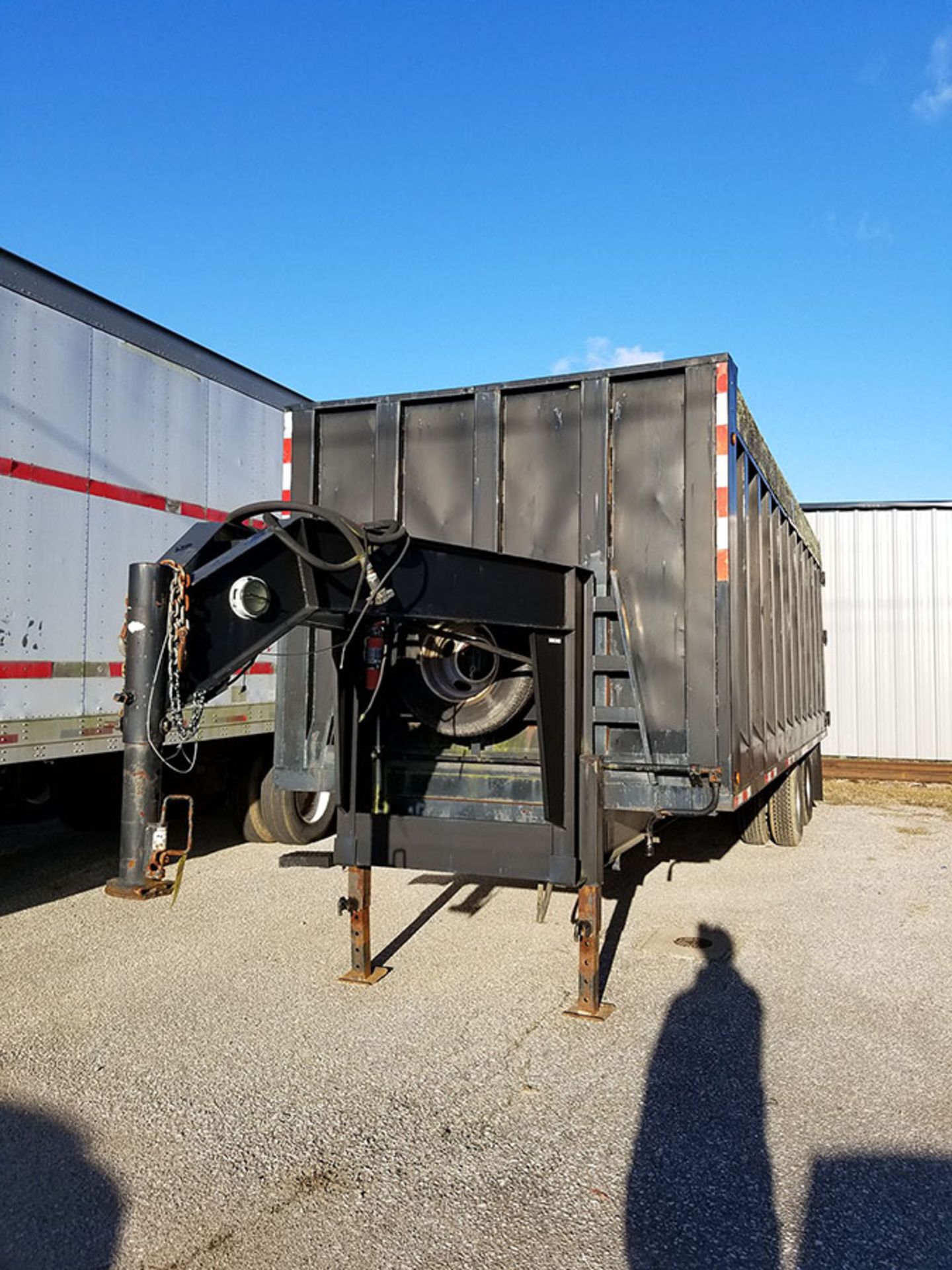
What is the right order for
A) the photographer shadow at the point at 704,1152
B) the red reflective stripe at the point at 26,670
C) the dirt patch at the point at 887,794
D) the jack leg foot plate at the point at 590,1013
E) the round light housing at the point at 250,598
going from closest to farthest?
1. the photographer shadow at the point at 704,1152
2. the round light housing at the point at 250,598
3. the jack leg foot plate at the point at 590,1013
4. the red reflective stripe at the point at 26,670
5. the dirt patch at the point at 887,794

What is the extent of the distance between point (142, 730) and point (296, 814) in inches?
261

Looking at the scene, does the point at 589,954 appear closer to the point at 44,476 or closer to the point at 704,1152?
the point at 704,1152

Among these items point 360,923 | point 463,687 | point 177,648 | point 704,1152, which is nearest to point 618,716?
point 463,687

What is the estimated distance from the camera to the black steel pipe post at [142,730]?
9.37ft

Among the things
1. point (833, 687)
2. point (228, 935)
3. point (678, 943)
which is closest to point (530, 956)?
point (678, 943)

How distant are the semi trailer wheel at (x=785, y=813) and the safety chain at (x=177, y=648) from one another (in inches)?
294

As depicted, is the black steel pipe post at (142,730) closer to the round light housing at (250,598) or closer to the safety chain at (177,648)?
the safety chain at (177,648)

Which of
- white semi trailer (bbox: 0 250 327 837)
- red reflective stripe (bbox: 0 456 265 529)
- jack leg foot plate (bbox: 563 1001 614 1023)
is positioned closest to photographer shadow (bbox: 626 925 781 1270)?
jack leg foot plate (bbox: 563 1001 614 1023)

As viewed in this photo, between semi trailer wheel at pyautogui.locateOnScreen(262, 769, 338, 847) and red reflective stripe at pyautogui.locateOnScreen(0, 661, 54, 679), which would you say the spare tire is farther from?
semi trailer wheel at pyautogui.locateOnScreen(262, 769, 338, 847)

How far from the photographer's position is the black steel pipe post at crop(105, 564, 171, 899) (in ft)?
9.37

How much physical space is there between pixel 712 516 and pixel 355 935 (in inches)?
114

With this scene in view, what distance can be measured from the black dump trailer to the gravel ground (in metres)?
0.63

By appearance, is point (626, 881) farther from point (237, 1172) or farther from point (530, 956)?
point (237, 1172)

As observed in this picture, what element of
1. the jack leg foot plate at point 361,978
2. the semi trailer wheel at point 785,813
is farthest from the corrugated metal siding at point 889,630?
the jack leg foot plate at point 361,978
